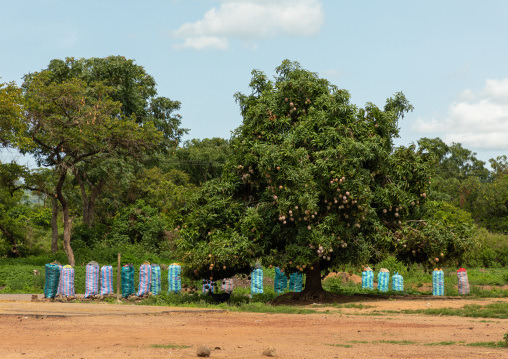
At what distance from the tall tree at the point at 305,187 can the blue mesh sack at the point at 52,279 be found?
4873mm

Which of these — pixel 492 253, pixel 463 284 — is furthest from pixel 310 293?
pixel 492 253

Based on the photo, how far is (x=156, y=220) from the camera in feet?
127

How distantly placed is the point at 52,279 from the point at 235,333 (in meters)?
11.3

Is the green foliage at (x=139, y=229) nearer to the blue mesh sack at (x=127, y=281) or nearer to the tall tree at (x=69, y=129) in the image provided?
the tall tree at (x=69, y=129)

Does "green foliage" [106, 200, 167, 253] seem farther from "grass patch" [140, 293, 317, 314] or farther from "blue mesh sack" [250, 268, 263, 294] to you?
"grass patch" [140, 293, 317, 314]

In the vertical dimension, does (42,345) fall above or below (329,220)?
below

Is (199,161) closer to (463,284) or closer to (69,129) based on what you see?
(69,129)

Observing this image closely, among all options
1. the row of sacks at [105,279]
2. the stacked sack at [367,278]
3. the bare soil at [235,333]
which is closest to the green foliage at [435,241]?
the bare soil at [235,333]

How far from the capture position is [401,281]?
25.3 meters

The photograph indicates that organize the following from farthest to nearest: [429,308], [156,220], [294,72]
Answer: [156,220] → [294,72] → [429,308]

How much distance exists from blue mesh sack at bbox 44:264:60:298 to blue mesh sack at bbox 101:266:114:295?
60.2 inches

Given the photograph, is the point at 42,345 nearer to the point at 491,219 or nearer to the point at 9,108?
the point at 9,108

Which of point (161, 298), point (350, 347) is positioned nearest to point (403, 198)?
point (161, 298)

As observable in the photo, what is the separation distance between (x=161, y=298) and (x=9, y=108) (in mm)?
13654
